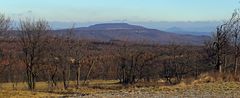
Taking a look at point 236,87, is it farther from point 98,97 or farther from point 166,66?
point 166,66

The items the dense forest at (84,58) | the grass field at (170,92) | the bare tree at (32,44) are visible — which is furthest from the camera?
the bare tree at (32,44)

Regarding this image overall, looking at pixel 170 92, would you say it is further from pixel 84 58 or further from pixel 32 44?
pixel 84 58

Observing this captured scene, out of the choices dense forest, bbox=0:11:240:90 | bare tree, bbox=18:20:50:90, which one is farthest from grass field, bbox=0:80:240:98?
bare tree, bbox=18:20:50:90

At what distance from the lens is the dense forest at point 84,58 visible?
4966 cm

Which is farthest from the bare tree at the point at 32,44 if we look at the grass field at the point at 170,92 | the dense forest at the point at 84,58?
the grass field at the point at 170,92

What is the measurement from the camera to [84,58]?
269 ft

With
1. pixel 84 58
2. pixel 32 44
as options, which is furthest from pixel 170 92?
pixel 84 58

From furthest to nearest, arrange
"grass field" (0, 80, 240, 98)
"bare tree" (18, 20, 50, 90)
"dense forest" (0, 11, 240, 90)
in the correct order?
"bare tree" (18, 20, 50, 90) < "dense forest" (0, 11, 240, 90) < "grass field" (0, 80, 240, 98)

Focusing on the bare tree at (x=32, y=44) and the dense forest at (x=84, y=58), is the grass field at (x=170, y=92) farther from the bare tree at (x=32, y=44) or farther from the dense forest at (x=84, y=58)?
the bare tree at (x=32, y=44)

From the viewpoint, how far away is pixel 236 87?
3169 centimetres

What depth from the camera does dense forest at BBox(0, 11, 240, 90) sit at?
49.7 metres

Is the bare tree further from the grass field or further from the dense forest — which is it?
the grass field

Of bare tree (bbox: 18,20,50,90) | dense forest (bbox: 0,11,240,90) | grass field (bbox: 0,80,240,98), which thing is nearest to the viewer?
grass field (bbox: 0,80,240,98)

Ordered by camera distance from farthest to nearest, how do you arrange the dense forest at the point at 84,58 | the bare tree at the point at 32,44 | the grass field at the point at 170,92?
1. the bare tree at the point at 32,44
2. the dense forest at the point at 84,58
3. the grass field at the point at 170,92
